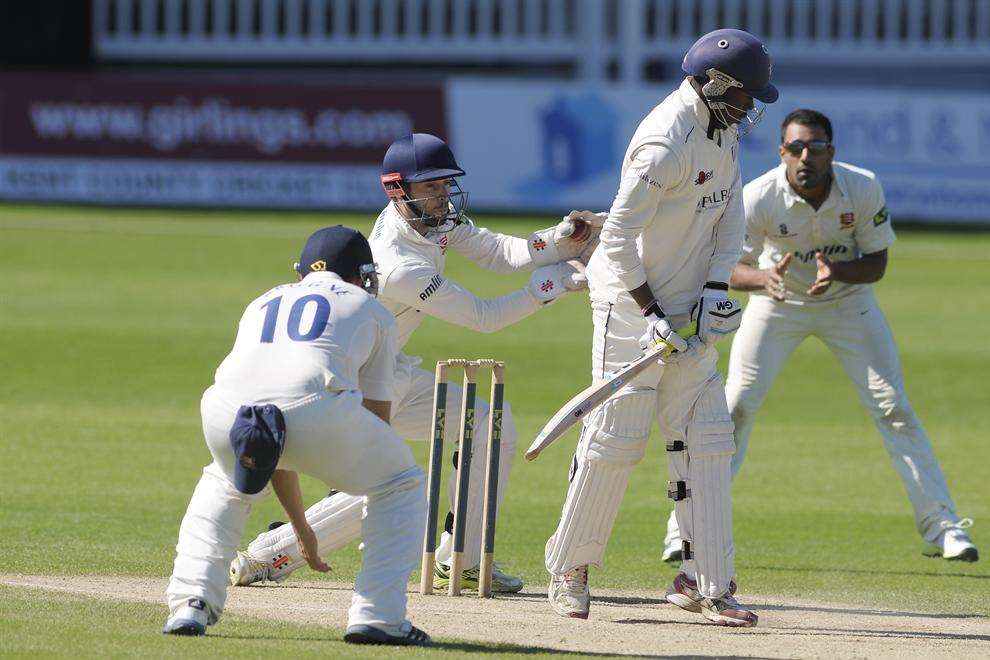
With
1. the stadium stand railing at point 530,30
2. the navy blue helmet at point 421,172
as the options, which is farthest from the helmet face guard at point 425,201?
the stadium stand railing at point 530,30

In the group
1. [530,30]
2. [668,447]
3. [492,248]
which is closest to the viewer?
[668,447]

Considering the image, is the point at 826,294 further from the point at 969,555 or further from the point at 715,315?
the point at 715,315

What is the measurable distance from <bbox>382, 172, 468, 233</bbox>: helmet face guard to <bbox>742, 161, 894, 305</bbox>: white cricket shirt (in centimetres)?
171

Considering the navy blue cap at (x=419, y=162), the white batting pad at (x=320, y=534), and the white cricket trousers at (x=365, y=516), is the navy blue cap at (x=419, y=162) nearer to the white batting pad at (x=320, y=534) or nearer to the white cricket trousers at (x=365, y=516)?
the white batting pad at (x=320, y=534)

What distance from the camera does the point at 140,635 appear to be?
5.30m

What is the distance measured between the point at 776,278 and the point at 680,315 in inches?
59.3

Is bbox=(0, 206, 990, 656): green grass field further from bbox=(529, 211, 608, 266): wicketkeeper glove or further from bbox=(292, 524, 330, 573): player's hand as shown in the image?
bbox=(529, 211, 608, 266): wicketkeeper glove

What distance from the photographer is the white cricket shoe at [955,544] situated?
24.7ft

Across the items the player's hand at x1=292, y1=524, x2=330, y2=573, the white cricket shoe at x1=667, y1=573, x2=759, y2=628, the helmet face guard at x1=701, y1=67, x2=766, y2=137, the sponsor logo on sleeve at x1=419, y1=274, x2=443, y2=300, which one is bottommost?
the white cricket shoe at x1=667, y1=573, x2=759, y2=628

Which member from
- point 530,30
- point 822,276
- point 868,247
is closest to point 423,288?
point 822,276

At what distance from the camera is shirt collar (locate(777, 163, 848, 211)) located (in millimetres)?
7664

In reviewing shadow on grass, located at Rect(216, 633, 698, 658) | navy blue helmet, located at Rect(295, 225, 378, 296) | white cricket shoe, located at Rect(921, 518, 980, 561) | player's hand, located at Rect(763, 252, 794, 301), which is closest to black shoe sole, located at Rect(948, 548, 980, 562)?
white cricket shoe, located at Rect(921, 518, 980, 561)

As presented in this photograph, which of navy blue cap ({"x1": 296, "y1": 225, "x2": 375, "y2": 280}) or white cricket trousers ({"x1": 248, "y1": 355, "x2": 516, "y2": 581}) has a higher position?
navy blue cap ({"x1": 296, "y1": 225, "x2": 375, "y2": 280})

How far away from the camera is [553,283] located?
21.4ft
